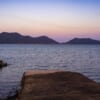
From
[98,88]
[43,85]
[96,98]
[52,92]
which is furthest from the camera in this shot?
[43,85]

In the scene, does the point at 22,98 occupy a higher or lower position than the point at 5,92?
higher

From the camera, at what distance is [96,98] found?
11.4 meters

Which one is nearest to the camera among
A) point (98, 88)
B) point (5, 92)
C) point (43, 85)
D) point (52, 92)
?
point (52, 92)

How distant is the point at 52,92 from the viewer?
12.8m

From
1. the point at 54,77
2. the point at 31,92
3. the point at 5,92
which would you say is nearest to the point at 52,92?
the point at 31,92

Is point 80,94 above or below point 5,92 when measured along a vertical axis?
above

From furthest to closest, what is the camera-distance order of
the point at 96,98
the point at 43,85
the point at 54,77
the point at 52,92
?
1. the point at 54,77
2. the point at 43,85
3. the point at 52,92
4. the point at 96,98

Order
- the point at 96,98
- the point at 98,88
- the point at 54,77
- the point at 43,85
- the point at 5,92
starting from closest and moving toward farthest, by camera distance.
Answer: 1. the point at 96,98
2. the point at 98,88
3. the point at 43,85
4. the point at 54,77
5. the point at 5,92

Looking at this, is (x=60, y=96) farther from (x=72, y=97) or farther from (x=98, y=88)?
(x=98, y=88)

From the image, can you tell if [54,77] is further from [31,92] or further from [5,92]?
[5,92]

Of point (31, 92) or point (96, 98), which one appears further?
point (31, 92)

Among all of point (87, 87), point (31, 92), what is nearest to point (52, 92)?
point (31, 92)

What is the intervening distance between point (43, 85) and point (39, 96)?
3.02 metres

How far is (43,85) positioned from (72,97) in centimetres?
365
